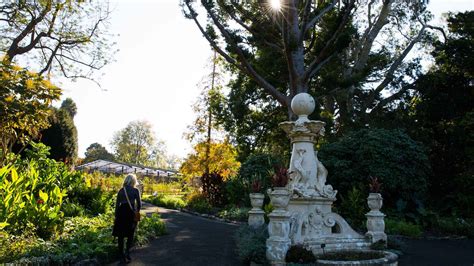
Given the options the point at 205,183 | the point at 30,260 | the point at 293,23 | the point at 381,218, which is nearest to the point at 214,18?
the point at 293,23

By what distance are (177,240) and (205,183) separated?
9.44m

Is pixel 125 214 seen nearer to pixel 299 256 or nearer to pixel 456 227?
pixel 299 256

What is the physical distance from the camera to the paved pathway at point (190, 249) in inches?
271

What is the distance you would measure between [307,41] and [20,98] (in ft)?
50.0

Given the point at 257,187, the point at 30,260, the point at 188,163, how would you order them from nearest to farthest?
the point at 30,260 → the point at 257,187 → the point at 188,163

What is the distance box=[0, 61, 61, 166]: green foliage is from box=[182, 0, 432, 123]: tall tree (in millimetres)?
8355

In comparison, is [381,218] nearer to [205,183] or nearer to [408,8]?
[205,183]

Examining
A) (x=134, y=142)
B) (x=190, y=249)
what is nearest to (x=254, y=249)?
(x=190, y=249)

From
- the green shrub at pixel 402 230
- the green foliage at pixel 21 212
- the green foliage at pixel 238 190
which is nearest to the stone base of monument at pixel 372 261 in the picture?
the green shrub at pixel 402 230

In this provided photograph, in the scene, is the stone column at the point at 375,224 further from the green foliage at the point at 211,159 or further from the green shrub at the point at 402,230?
the green foliage at the point at 211,159

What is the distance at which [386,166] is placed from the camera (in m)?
13.3

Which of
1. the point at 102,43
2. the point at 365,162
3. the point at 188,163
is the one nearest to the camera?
the point at 365,162

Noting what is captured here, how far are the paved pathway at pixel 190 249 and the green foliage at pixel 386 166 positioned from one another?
497cm

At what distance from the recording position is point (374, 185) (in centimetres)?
822
